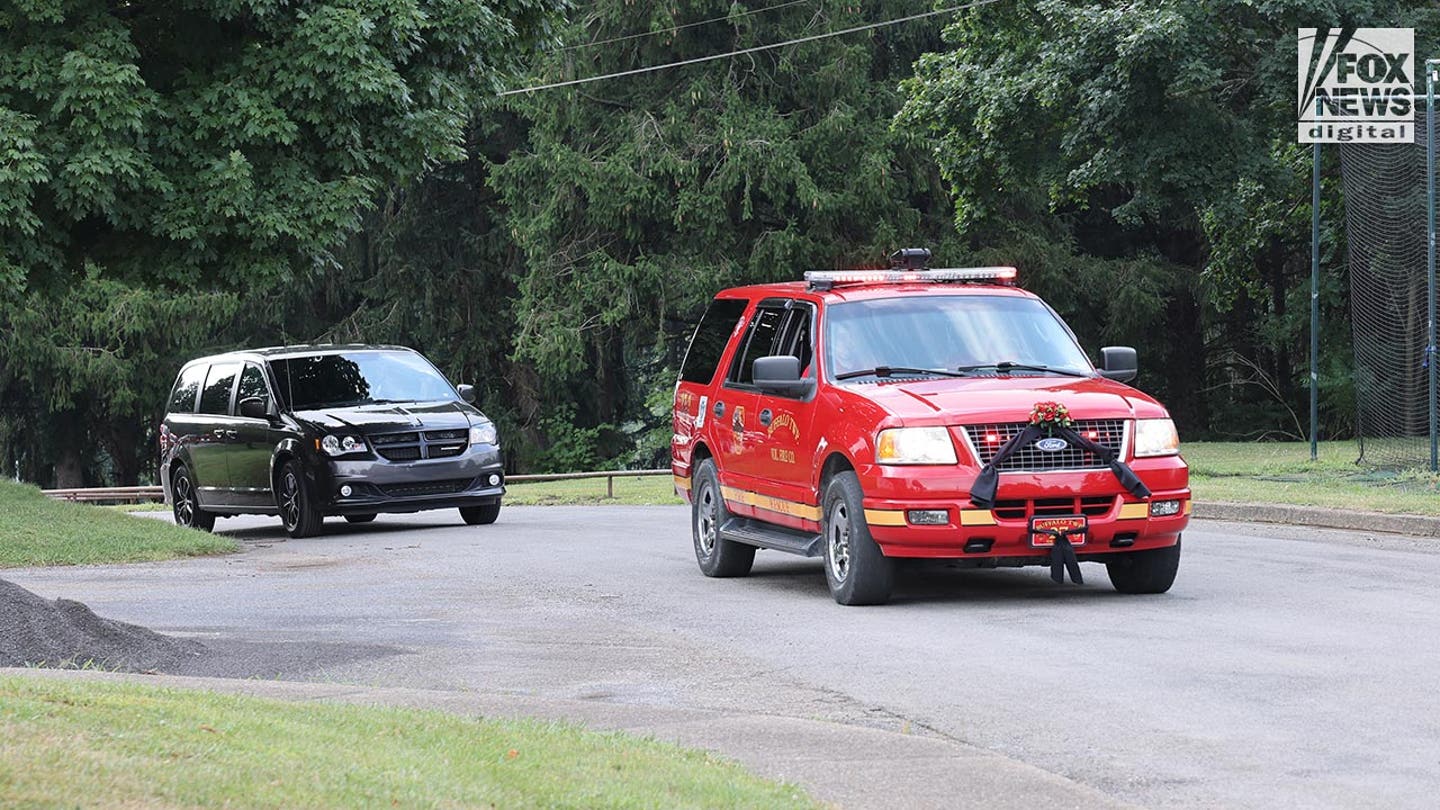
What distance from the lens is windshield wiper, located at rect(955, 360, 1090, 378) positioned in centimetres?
1317

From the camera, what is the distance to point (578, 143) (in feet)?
150

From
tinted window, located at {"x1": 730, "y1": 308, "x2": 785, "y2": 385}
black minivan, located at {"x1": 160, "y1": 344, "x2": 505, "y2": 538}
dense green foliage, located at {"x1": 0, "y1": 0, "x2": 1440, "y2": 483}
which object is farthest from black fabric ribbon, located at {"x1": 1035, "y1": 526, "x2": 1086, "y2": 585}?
black minivan, located at {"x1": 160, "y1": 344, "x2": 505, "y2": 538}

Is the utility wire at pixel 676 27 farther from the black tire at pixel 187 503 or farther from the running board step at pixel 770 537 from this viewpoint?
the running board step at pixel 770 537

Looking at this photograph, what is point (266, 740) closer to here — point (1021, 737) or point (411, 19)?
point (1021, 737)

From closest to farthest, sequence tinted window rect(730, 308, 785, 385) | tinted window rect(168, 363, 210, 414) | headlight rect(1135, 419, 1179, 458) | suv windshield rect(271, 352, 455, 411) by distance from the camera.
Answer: headlight rect(1135, 419, 1179, 458) < tinted window rect(730, 308, 785, 385) < suv windshield rect(271, 352, 455, 411) < tinted window rect(168, 363, 210, 414)

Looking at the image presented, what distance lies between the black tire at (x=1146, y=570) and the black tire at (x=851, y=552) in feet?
5.05

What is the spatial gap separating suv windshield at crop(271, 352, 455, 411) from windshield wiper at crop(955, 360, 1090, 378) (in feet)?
32.0

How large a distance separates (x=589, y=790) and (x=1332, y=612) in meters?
6.62

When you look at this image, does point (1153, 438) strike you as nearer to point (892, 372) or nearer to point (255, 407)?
point (892, 372)

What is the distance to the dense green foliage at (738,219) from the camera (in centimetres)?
3011

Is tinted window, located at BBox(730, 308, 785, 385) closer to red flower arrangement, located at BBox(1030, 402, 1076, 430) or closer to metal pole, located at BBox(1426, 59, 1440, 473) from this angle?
red flower arrangement, located at BBox(1030, 402, 1076, 430)

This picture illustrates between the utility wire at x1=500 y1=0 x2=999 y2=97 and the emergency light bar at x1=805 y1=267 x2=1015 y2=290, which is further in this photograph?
the utility wire at x1=500 y1=0 x2=999 y2=97

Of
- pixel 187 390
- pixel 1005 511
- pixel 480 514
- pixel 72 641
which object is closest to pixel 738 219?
pixel 187 390

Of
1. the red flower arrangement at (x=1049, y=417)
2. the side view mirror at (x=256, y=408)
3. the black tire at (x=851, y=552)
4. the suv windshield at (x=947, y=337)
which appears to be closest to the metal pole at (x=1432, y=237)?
the suv windshield at (x=947, y=337)
